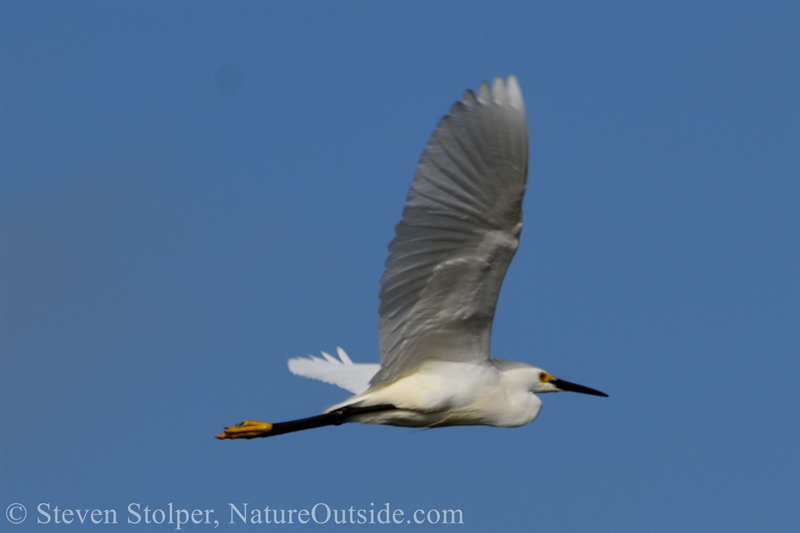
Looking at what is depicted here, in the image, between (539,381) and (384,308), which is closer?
(384,308)

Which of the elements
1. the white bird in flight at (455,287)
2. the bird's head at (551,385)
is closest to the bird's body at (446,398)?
the white bird in flight at (455,287)

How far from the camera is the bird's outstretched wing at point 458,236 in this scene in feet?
27.1

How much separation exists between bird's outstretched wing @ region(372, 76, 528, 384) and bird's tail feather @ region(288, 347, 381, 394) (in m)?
2.32

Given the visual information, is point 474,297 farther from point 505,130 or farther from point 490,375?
point 505,130

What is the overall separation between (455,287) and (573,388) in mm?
2974

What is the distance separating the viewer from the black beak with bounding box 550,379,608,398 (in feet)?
38.2

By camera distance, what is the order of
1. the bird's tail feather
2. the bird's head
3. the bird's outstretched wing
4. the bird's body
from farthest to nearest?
the bird's tail feather < the bird's head < the bird's body < the bird's outstretched wing

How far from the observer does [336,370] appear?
1294 centimetres

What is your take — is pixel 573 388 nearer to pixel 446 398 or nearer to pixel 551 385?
pixel 551 385

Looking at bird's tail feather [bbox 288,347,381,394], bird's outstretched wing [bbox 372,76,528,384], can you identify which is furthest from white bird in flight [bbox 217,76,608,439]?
bird's tail feather [bbox 288,347,381,394]

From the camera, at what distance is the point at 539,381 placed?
37.0 feet

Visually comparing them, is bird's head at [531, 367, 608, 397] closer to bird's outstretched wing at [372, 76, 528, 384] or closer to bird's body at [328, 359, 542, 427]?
bird's body at [328, 359, 542, 427]

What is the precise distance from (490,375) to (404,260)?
74.1 inches

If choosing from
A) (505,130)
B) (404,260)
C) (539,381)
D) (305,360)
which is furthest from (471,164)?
(305,360)
